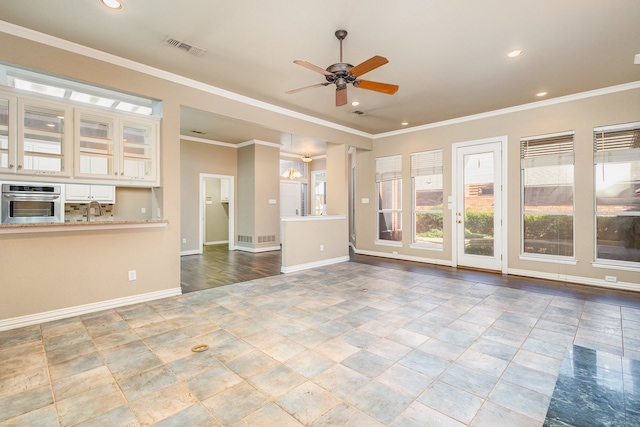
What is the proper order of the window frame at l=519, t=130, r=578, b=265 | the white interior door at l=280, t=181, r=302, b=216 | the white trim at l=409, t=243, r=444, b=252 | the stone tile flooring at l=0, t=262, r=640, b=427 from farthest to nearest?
1. the white interior door at l=280, t=181, r=302, b=216
2. the white trim at l=409, t=243, r=444, b=252
3. the window frame at l=519, t=130, r=578, b=265
4. the stone tile flooring at l=0, t=262, r=640, b=427

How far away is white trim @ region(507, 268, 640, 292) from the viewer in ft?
13.9

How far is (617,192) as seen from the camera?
435 cm

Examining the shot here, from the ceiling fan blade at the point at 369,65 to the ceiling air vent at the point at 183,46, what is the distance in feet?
5.69

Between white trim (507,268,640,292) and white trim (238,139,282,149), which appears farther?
white trim (238,139,282,149)

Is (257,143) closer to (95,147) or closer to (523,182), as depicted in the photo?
(95,147)

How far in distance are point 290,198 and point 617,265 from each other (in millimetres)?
7556

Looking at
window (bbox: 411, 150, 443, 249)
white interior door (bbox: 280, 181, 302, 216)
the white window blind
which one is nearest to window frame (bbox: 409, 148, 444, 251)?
window (bbox: 411, 150, 443, 249)

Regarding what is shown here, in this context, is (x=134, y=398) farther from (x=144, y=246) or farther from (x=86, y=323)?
(x=144, y=246)

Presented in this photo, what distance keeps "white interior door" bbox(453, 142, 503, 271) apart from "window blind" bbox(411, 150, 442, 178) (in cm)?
36

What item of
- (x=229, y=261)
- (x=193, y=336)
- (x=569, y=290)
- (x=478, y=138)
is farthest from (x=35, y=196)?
(x=569, y=290)

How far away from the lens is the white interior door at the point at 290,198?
9273mm

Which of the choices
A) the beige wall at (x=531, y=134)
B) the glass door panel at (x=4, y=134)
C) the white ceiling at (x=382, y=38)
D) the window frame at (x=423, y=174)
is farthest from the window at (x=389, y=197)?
the glass door panel at (x=4, y=134)

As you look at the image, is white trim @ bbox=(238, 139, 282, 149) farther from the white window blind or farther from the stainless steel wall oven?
the stainless steel wall oven

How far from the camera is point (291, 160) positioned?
9648 mm
